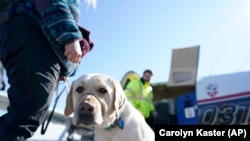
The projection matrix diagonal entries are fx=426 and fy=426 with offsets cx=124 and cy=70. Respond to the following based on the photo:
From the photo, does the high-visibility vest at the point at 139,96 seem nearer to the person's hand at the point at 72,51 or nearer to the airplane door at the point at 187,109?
the airplane door at the point at 187,109

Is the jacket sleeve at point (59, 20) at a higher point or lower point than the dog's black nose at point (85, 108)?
higher

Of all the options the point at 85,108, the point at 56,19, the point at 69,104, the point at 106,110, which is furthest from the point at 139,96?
the point at 56,19

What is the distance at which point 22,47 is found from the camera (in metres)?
1.88

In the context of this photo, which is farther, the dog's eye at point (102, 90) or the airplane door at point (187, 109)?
the airplane door at point (187, 109)

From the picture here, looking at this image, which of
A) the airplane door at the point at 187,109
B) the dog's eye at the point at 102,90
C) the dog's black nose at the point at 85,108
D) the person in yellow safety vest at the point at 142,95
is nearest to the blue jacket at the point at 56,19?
the dog's black nose at the point at 85,108

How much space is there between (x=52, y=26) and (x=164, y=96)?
7274mm

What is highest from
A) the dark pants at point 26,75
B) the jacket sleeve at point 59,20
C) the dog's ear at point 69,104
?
the jacket sleeve at point 59,20

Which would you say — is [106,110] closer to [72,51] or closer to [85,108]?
[85,108]

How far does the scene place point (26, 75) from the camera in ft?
5.99

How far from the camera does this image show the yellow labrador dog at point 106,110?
9.13ft

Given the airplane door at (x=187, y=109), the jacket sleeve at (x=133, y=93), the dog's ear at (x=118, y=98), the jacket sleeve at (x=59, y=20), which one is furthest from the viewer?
the airplane door at (x=187, y=109)

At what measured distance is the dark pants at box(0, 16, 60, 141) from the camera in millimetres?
1780

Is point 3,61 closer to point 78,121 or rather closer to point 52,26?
point 52,26

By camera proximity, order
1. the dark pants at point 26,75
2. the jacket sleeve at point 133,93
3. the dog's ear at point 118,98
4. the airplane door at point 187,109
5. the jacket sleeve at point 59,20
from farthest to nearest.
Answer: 1. the airplane door at point 187,109
2. the jacket sleeve at point 133,93
3. the dog's ear at point 118,98
4. the jacket sleeve at point 59,20
5. the dark pants at point 26,75
